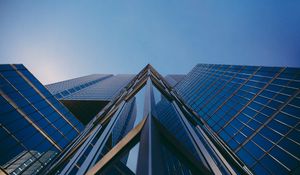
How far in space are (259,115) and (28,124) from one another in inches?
1046

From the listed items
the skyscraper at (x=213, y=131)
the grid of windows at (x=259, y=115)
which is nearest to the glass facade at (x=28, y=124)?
the skyscraper at (x=213, y=131)

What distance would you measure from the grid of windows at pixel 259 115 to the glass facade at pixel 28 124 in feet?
69.0

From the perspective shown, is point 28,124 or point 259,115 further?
point 259,115

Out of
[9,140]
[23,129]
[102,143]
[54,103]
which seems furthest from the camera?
[54,103]

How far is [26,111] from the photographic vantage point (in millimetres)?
22172

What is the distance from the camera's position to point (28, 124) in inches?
832

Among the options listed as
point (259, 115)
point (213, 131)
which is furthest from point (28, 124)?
point (259, 115)

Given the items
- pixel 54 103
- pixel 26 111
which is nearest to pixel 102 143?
pixel 26 111

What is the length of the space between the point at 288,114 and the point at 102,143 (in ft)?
69.4

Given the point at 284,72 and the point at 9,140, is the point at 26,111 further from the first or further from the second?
the point at 284,72

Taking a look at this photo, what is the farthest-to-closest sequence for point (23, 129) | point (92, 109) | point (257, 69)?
point (92, 109), point (257, 69), point (23, 129)

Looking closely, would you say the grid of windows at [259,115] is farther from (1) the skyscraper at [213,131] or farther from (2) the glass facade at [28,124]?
(2) the glass facade at [28,124]

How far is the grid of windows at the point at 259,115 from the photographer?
1905 cm

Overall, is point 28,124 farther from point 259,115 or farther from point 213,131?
point 259,115
